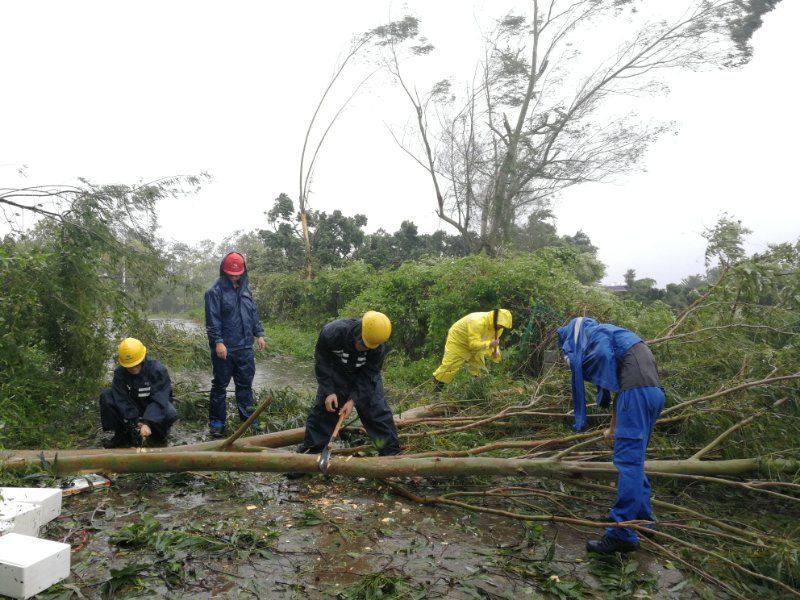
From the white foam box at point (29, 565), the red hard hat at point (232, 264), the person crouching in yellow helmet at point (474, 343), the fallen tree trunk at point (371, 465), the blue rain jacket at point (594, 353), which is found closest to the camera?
the white foam box at point (29, 565)

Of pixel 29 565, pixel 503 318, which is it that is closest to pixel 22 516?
pixel 29 565

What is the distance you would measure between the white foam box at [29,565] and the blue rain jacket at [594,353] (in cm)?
269

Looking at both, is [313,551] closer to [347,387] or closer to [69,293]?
[347,387]

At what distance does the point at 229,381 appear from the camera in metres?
5.00

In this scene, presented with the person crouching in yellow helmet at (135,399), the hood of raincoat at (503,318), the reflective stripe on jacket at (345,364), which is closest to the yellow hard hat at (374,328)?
the reflective stripe on jacket at (345,364)

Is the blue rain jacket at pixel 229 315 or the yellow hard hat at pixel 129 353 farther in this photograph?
the blue rain jacket at pixel 229 315

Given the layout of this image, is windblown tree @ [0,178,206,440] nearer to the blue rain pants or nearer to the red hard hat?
the red hard hat

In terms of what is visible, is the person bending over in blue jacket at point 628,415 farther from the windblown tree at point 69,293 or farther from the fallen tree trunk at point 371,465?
the windblown tree at point 69,293

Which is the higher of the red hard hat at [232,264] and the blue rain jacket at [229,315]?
the red hard hat at [232,264]

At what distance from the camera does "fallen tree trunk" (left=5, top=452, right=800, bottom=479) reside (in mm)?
3471

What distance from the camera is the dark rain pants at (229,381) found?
5.02 m

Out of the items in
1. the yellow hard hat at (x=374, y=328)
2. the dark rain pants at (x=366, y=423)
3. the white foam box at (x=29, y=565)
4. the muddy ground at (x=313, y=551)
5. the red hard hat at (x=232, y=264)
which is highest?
the red hard hat at (x=232, y=264)

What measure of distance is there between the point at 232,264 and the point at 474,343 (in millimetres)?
2828

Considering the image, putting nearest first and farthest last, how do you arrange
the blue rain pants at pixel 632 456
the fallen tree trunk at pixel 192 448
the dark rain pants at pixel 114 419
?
1. the blue rain pants at pixel 632 456
2. the fallen tree trunk at pixel 192 448
3. the dark rain pants at pixel 114 419
